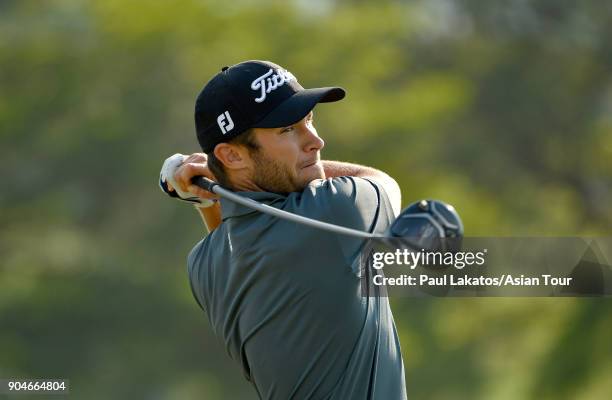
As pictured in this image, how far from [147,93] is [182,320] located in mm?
3392

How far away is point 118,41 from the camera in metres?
19.1

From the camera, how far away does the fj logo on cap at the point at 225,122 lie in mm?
3668

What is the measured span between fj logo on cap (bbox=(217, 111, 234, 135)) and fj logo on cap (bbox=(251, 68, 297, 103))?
0.10 metres

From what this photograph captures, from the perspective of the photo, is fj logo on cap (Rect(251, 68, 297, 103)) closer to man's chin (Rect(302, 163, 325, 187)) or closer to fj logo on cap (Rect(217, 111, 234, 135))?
fj logo on cap (Rect(217, 111, 234, 135))

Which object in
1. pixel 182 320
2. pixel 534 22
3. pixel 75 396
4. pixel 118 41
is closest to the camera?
pixel 75 396

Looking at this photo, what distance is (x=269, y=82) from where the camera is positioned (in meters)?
3.69

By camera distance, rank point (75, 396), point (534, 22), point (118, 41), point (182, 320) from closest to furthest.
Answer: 1. point (75, 396)
2. point (182, 320)
3. point (118, 41)
4. point (534, 22)

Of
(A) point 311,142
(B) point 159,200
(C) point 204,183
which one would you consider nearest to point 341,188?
(A) point 311,142

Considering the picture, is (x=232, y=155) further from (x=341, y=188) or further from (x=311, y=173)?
(x=341, y=188)

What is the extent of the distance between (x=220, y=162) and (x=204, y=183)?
12 cm

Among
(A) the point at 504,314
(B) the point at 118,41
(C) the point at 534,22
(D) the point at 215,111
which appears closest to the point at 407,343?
(A) the point at 504,314

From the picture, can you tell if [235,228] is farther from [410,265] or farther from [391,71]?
[391,71]

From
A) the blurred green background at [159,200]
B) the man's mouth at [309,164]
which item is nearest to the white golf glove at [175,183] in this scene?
the man's mouth at [309,164]

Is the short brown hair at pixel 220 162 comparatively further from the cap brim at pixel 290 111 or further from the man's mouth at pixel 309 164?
the man's mouth at pixel 309 164
